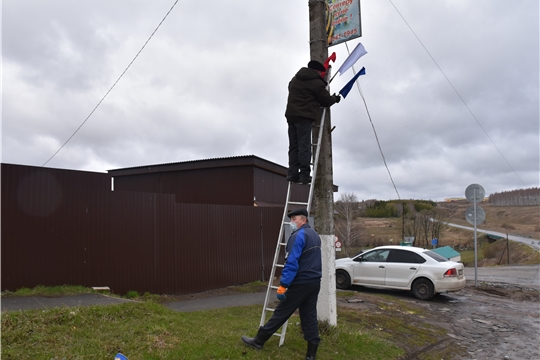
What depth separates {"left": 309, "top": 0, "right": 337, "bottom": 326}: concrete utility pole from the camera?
5.91m

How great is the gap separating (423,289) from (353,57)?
7513mm

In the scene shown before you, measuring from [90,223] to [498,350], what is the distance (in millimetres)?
Result: 8209

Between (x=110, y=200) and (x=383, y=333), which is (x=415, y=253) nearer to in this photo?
(x=383, y=333)

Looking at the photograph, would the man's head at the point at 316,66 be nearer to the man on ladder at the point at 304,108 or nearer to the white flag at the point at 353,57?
the man on ladder at the point at 304,108

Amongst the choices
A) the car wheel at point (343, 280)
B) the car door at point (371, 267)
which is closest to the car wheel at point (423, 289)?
the car door at point (371, 267)

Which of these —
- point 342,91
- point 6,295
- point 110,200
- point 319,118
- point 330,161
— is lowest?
point 6,295

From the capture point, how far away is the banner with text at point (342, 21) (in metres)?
6.65

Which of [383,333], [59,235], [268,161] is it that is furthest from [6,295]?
[268,161]

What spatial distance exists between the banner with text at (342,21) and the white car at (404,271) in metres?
7.21

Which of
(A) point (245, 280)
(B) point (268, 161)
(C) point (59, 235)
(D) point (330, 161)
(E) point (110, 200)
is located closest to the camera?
(D) point (330, 161)

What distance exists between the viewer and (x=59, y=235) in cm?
834

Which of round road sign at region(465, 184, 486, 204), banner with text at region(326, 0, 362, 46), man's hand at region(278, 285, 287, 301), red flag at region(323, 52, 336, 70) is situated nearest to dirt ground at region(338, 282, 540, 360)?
man's hand at region(278, 285, 287, 301)

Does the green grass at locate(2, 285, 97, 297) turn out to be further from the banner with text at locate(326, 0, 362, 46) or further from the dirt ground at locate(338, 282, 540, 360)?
the banner with text at locate(326, 0, 362, 46)

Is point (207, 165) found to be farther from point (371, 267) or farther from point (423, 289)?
point (423, 289)
